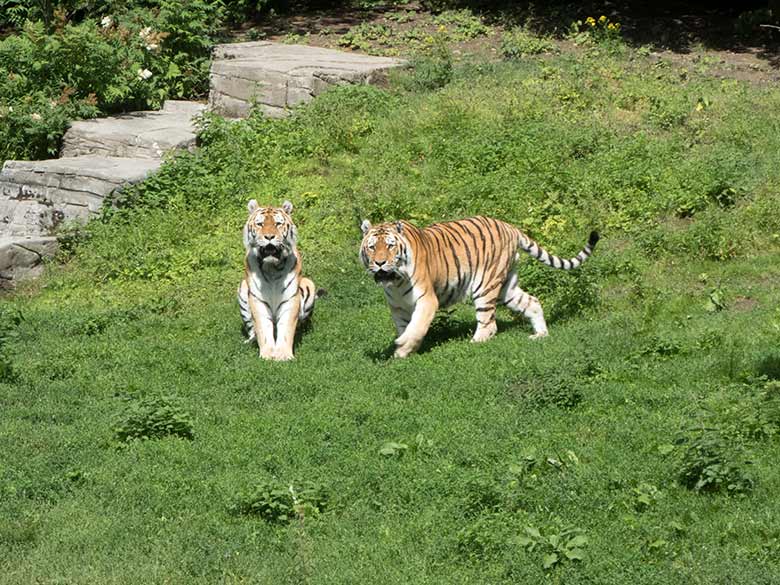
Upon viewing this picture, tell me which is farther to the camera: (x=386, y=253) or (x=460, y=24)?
(x=460, y=24)

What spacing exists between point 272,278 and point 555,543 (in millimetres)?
4918

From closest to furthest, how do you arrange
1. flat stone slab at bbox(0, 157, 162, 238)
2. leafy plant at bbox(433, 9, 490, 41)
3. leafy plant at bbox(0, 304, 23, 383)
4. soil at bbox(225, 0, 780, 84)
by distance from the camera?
leafy plant at bbox(0, 304, 23, 383) < flat stone slab at bbox(0, 157, 162, 238) < soil at bbox(225, 0, 780, 84) < leafy plant at bbox(433, 9, 490, 41)

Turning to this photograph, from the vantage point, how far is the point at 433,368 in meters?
9.33

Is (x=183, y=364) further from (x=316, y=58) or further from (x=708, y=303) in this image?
(x=316, y=58)

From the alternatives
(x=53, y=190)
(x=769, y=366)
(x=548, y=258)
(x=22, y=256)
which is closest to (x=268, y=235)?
(x=548, y=258)

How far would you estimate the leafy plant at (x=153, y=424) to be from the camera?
8.17 metres

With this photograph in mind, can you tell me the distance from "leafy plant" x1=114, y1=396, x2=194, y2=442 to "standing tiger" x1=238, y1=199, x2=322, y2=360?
83.0 inches

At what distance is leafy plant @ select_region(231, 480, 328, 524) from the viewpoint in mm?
6934

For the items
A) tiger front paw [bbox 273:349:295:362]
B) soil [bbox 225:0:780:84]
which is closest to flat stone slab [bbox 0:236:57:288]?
tiger front paw [bbox 273:349:295:362]

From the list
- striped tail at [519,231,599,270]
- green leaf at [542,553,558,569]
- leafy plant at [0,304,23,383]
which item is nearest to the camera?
green leaf at [542,553,558,569]

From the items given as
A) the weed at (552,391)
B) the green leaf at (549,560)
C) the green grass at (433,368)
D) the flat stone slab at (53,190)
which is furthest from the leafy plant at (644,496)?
the flat stone slab at (53,190)

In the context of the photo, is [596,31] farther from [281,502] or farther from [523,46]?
[281,502]

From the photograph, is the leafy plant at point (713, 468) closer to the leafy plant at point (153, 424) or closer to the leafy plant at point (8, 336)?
the leafy plant at point (153, 424)

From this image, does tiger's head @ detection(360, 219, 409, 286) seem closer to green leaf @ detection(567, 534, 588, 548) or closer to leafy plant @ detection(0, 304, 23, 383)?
leafy plant @ detection(0, 304, 23, 383)
